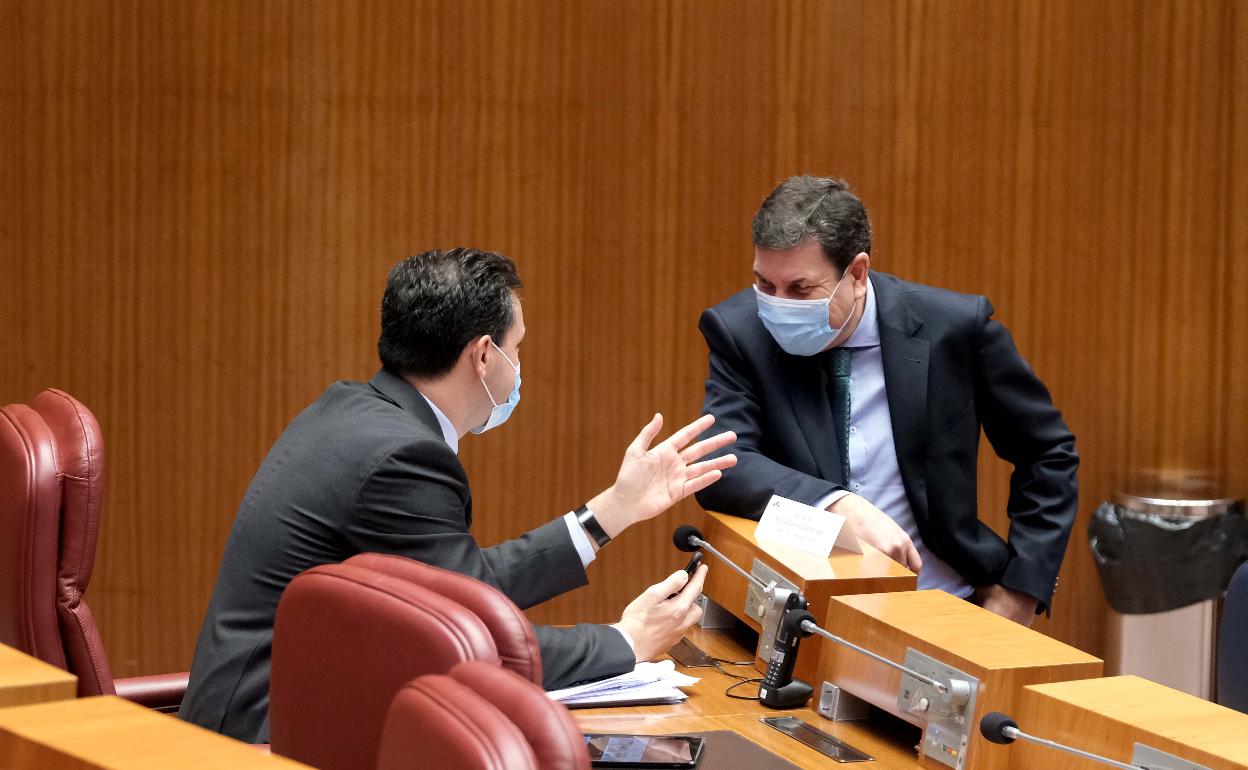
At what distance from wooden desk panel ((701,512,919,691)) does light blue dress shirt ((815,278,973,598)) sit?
346 mm

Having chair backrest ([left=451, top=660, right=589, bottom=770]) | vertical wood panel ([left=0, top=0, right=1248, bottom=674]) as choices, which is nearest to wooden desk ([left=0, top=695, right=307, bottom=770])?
chair backrest ([left=451, top=660, right=589, bottom=770])

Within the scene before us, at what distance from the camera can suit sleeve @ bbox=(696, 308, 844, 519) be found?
9.47 feet

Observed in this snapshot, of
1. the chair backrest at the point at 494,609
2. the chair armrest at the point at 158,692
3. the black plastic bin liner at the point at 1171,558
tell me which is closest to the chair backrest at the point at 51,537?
the chair armrest at the point at 158,692

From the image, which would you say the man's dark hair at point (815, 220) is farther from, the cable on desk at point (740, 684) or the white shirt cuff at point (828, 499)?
the cable on desk at point (740, 684)

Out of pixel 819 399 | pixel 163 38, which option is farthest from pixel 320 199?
pixel 819 399

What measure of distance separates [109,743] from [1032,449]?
8.37ft

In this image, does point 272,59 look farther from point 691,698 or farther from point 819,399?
point 691,698

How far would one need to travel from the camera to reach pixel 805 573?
250cm

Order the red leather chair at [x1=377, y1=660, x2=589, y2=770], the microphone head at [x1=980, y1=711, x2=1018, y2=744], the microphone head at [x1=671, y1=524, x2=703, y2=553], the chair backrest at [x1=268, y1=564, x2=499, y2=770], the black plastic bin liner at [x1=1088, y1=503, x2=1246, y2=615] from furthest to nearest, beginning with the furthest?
1. the black plastic bin liner at [x1=1088, y1=503, x2=1246, y2=615]
2. the microphone head at [x1=671, y1=524, x2=703, y2=553]
3. the microphone head at [x1=980, y1=711, x2=1018, y2=744]
4. the chair backrest at [x1=268, y1=564, x2=499, y2=770]
5. the red leather chair at [x1=377, y1=660, x2=589, y2=770]

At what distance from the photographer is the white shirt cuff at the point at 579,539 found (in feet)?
8.49

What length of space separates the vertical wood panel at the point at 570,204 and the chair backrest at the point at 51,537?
2.21 m

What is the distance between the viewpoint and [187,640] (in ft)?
15.5

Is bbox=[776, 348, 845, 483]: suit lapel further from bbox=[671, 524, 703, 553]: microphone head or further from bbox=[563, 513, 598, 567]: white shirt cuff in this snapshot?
bbox=[563, 513, 598, 567]: white shirt cuff

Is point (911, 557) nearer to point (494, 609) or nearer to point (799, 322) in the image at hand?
point (799, 322)
